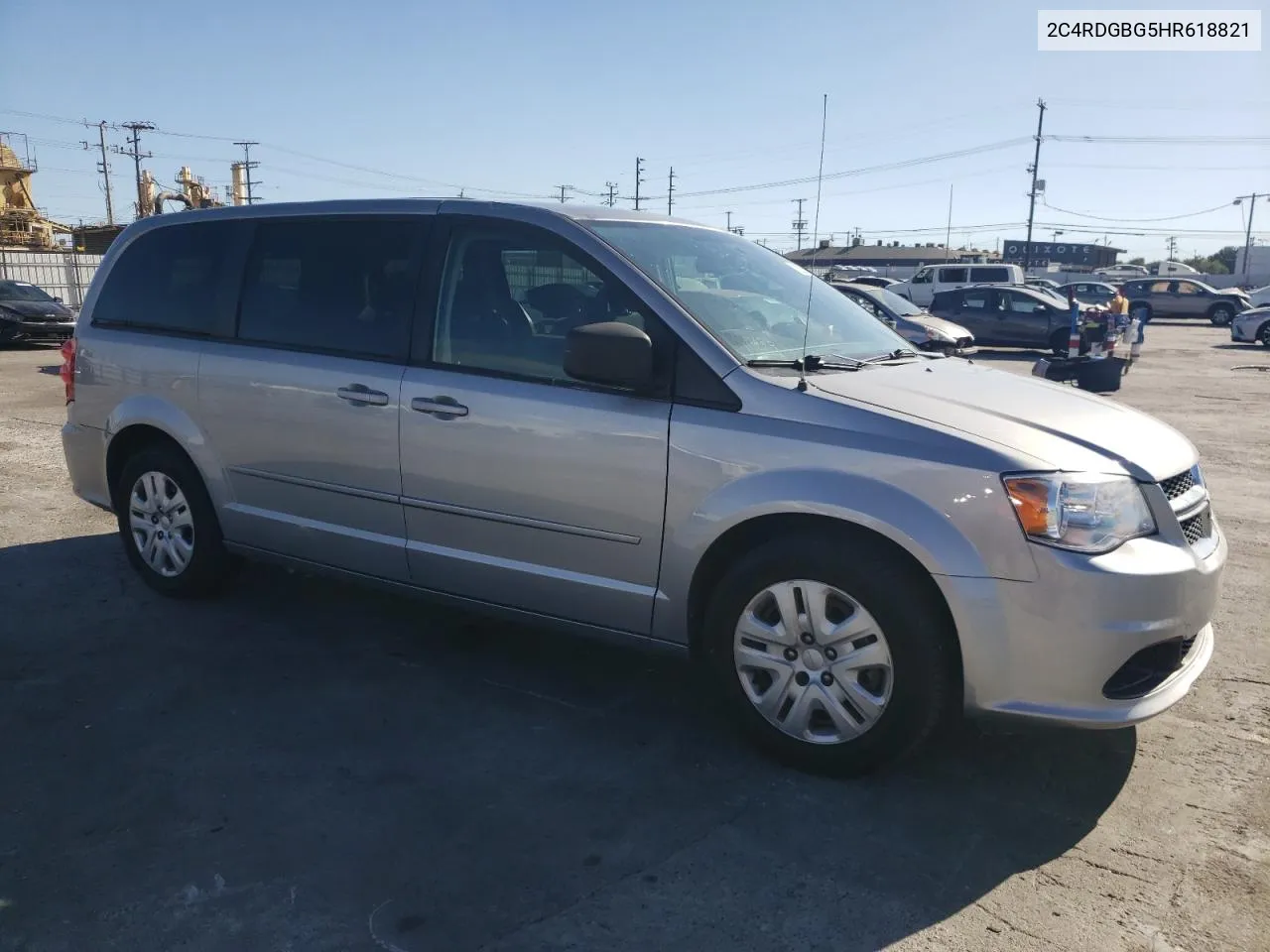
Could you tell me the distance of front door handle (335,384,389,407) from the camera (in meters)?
4.04

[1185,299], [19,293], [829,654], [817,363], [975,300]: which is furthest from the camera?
[1185,299]

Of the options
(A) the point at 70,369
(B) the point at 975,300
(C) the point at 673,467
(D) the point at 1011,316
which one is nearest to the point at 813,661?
(C) the point at 673,467

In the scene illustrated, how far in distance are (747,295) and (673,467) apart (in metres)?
0.94

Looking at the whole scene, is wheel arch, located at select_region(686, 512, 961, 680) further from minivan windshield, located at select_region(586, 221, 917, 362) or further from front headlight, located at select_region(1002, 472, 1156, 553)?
minivan windshield, located at select_region(586, 221, 917, 362)

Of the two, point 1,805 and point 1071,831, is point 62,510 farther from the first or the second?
point 1071,831

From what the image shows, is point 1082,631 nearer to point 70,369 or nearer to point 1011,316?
point 70,369

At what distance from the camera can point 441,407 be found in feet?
12.7

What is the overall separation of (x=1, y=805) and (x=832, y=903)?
8.35 ft

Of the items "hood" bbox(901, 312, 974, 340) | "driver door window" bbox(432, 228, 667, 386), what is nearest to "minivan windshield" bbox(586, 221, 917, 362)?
"driver door window" bbox(432, 228, 667, 386)

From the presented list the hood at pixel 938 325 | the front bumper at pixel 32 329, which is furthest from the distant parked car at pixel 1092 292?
the front bumper at pixel 32 329

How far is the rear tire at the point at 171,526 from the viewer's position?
15.9 ft

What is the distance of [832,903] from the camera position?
269cm

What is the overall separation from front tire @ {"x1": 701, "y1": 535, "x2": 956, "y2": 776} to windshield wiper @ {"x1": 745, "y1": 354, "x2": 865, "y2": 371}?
656mm

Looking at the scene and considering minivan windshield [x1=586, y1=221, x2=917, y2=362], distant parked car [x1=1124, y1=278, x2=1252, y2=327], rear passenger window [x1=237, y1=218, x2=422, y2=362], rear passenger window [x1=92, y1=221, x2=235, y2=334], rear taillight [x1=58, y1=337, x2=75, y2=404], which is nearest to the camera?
minivan windshield [x1=586, y1=221, x2=917, y2=362]
